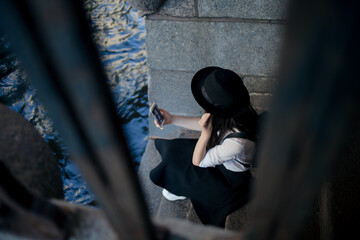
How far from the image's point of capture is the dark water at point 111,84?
3.45 metres

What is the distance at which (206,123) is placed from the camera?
2.00 metres

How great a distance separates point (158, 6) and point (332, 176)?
195cm

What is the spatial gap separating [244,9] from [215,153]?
1.29 m

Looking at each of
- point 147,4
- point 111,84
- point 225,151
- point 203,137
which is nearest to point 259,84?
point 203,137

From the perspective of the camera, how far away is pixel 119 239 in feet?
2.29

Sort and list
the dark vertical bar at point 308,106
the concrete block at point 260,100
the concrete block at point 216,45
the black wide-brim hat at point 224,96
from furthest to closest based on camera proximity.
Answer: the concrete block at point 260,100, the concrete block at point 216,45, the black wide-brim hat at point 224,96, the dark vertical bar at point 308,106

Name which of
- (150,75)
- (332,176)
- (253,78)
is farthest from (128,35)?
(332,176)

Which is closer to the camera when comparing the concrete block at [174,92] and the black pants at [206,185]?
the black pants at [206,185]

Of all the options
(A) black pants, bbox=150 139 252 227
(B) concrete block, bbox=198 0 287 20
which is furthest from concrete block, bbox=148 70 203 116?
(A) black pants, bbox=150 139 252 227

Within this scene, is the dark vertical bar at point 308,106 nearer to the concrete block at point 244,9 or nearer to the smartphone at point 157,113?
the smartphone at point 157,113

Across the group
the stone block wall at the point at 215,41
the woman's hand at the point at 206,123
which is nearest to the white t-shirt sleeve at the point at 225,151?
the woman's hand at the point at 206,123

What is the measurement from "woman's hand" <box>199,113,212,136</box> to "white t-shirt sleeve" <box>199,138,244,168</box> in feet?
0.47

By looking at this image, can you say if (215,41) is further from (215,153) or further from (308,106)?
(308,106)

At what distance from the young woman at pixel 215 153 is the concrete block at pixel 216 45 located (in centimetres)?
51
